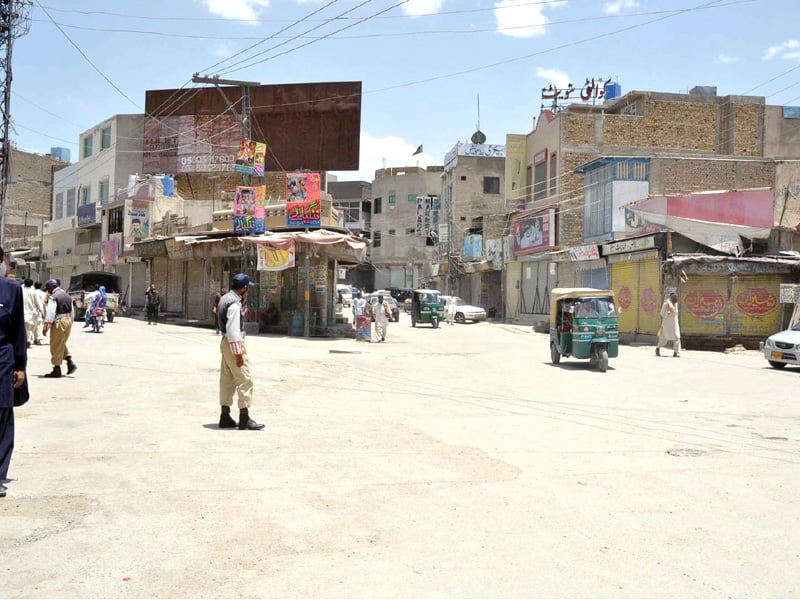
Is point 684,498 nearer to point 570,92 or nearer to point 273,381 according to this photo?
point 273,381

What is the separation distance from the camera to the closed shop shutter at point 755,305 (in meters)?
24.5

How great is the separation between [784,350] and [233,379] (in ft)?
47.2

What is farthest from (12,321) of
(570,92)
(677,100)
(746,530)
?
(570,92)

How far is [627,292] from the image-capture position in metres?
28.8

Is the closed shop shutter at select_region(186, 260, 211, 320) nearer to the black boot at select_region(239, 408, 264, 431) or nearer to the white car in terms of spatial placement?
the white car

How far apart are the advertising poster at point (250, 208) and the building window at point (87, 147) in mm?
35248

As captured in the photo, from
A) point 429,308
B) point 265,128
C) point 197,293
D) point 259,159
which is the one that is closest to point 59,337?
point 259,159

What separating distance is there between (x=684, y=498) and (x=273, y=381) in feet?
29.7

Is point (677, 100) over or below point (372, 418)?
over

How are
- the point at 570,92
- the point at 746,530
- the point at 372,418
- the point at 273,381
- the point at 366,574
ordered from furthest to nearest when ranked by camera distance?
the point at 570,92 → the point at 273,381 → the point at 372,418 → the point at 746,530 → the point at 366,574

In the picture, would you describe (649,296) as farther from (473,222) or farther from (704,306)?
(473,222)

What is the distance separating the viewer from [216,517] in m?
5.17

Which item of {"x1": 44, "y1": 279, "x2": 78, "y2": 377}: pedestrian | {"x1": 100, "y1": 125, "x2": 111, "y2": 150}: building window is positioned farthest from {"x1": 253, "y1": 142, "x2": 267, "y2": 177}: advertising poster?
{"x1": 100, "y1": 125, "x2": 111, "y2": 150}: building window

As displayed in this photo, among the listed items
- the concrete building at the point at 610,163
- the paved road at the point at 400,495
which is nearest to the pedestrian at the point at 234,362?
the paved road at the point at 400,495
